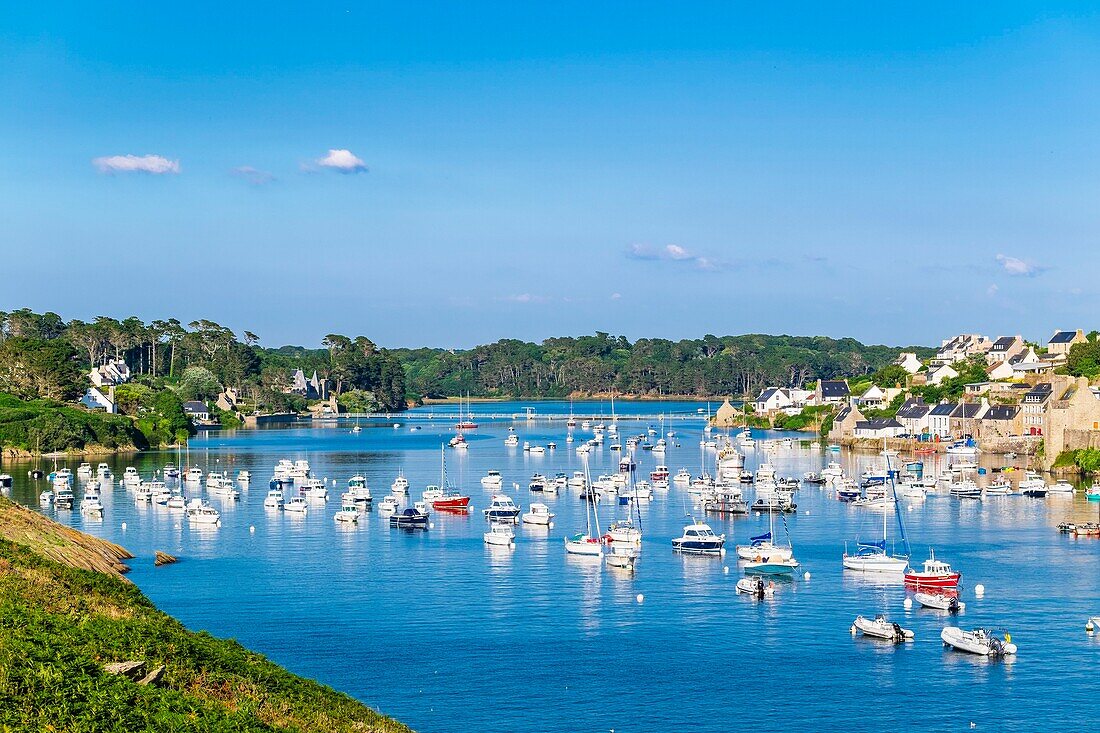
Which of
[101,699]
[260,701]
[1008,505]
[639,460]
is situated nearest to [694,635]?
[260,701]

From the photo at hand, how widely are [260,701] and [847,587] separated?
2659cm

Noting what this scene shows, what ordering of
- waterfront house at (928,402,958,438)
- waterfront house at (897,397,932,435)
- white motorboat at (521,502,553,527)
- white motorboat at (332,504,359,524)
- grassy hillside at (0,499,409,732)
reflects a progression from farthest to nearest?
1. waterfront house at (897,397,932,435)
2. waterfront house at (928,402,958,438)
3. white motorboat at (332,504,359,524)
4. white motorboat at (521,502,553,527)
5. grassy hillside at (0,499,409,732)

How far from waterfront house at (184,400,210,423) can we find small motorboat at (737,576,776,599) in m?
117

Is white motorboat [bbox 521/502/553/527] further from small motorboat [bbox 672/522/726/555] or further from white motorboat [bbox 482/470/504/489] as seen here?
white motorboat [bbox 482/470/504/489]

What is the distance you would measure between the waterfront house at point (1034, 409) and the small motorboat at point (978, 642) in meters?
65.3

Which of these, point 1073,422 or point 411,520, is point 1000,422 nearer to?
point 1073,422

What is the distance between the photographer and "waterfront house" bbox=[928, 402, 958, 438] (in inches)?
4158

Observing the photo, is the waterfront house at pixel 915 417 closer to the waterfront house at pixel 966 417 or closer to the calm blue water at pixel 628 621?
the waterfront house at pixel 966 417

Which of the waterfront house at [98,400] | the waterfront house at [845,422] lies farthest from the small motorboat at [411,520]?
the waterfront house at [98,400]

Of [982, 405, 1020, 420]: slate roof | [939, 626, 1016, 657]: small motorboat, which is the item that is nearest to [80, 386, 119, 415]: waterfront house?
[982, 405, 1020, 420]: slate roof

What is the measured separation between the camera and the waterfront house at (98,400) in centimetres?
12038

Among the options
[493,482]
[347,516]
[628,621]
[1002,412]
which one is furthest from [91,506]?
[1002,412]

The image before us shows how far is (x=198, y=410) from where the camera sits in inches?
5955

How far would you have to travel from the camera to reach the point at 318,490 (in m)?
71.3
